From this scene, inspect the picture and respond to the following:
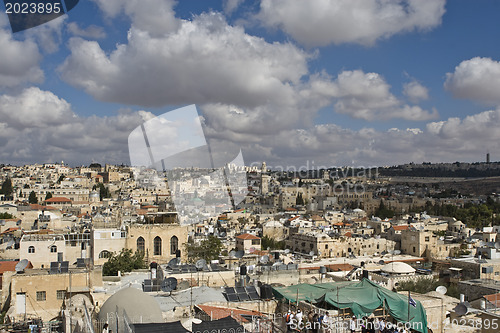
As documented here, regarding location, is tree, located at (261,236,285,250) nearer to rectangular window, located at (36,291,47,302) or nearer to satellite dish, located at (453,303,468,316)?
rectangular window, located at (36,291,47,302)

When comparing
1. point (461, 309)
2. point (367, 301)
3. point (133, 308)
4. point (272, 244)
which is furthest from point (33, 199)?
point (461, 309)

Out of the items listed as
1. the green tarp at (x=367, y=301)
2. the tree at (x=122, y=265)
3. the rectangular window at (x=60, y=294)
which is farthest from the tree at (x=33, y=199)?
the green tarp at (x=367, y=301)

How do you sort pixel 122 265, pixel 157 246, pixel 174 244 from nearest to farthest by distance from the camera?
pixel 122 265, pixel 157 246, pixel 174 244

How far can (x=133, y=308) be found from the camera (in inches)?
303

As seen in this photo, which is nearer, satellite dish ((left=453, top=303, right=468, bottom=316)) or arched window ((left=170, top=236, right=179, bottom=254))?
satellite dish ((left=453, top=303, right=468, bottom=316))

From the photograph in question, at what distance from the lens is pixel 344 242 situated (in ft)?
107

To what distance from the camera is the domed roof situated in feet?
24.8

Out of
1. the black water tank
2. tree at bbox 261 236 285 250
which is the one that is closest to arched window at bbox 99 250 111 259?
the black water tank

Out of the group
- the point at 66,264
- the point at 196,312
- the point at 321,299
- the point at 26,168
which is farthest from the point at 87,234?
the point at 26,168

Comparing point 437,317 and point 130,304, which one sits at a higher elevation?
point 130,304

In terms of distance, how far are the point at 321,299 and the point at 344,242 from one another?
24797 mm

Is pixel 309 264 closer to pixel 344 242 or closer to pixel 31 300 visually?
pixel 344 242

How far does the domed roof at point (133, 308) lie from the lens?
757 centimetres

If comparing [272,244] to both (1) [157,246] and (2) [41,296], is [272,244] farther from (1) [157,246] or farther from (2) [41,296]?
(2) [41,296]
